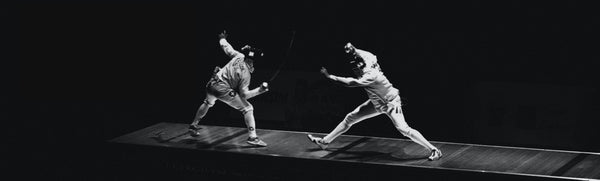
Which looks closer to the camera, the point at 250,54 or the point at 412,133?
the point at 412,133

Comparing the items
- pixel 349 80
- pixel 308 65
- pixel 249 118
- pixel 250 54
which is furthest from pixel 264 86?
pixel 308 65

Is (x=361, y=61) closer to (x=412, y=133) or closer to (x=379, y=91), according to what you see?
(x=379, y=91)

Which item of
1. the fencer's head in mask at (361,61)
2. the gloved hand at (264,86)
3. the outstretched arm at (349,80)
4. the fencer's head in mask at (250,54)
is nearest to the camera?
the outstretched arm at (349,80)

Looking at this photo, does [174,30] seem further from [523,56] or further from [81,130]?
[523,56]

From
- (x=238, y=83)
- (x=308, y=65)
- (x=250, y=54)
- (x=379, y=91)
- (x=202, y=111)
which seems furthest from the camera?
(x=308, y=65)

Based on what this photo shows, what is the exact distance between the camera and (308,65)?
39.0ft

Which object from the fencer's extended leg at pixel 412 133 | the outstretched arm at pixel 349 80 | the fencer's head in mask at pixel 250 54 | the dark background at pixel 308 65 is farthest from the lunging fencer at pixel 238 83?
the fencer's extended leg at pixel 412 133

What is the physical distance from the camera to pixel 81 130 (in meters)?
11.9

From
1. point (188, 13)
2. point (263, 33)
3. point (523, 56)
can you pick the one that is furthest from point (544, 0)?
point (188, 13)

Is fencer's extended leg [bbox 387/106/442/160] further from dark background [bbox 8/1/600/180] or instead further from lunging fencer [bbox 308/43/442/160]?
dark background [bbox 8/1/600/180]

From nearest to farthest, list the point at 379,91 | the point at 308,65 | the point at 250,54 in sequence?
the point at 379,91, the point at 250,54, the point at 308,65

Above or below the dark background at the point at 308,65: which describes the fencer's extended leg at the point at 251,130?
below

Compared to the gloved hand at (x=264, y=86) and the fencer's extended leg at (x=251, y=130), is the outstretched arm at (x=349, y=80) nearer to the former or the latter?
the gloved hand at (x=264, y=86)

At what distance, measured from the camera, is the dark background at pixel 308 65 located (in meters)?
10.7
